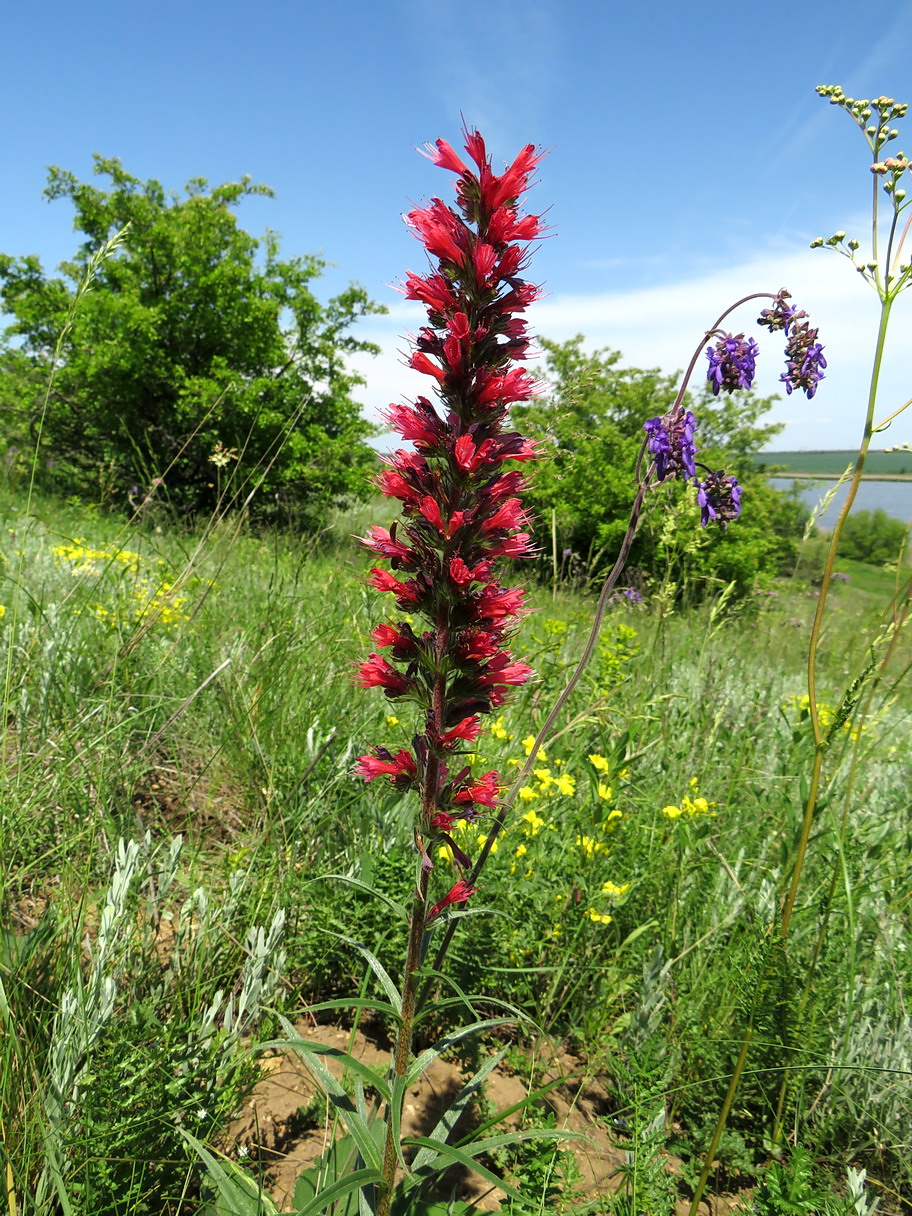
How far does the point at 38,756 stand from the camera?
238cm

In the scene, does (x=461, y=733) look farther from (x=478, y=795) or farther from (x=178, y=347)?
(x=178, y=347)

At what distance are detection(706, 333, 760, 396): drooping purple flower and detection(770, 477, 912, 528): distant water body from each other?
48 centimetres

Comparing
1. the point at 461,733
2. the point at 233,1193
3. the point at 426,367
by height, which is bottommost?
the point at 233,1193

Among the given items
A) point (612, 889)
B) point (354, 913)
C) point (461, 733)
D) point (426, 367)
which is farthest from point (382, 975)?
point (426, 367)

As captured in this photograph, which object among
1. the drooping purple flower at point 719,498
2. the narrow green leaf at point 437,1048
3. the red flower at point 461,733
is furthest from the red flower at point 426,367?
the drooping purple flower at point 719,498

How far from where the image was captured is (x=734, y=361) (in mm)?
→ 2598

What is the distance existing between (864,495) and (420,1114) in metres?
94.7

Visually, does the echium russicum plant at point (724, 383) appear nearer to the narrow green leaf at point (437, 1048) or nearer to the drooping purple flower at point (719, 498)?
the drooping purple flower at point (719, 498)

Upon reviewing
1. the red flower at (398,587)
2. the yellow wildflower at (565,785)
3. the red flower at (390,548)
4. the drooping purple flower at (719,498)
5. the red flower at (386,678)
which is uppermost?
the drooping purple flower at (719,498)

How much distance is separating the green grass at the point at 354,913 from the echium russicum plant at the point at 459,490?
437 mm

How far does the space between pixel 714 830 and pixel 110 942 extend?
2.57 metres

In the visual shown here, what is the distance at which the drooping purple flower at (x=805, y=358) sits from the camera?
233 cm

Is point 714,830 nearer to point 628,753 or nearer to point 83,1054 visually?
point 628,753

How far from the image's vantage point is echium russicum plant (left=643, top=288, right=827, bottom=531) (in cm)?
233
